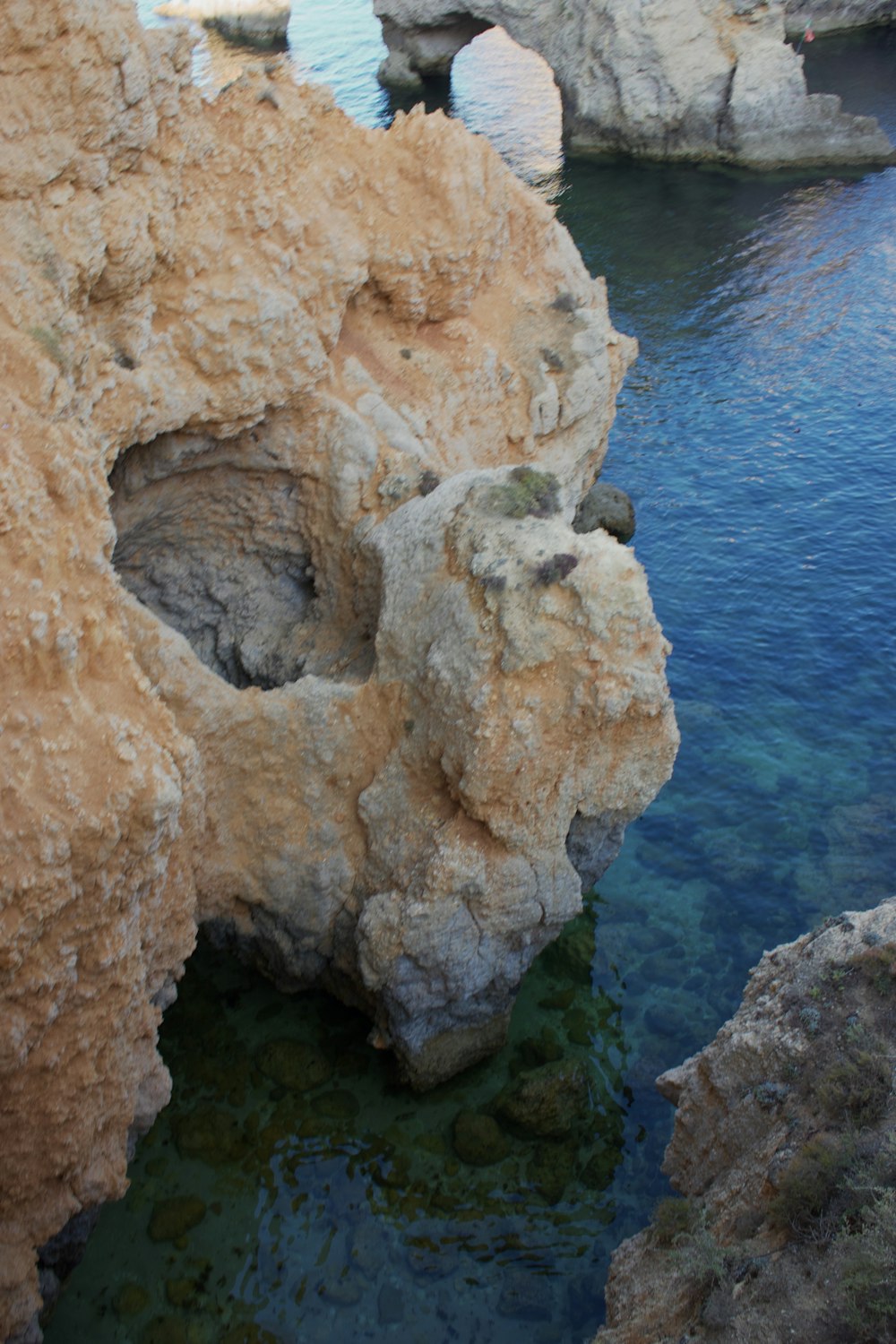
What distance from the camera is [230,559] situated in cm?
2036

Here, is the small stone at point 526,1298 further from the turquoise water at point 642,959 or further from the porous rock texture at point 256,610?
the porous rock texture at point 256,610

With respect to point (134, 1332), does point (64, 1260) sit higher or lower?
higher

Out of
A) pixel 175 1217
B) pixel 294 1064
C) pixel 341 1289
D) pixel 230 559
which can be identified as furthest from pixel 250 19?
pixel 341 1289

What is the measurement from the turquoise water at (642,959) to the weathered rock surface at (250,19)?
42565mm

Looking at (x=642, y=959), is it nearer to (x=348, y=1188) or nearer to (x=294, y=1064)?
(x=294, y=1064)

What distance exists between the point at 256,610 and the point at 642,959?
9.47m

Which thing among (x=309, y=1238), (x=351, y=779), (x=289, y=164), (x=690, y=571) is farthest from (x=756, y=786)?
(x=289, y=164)

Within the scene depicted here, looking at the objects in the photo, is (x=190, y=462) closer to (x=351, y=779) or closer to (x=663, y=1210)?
(x=351, y=779)

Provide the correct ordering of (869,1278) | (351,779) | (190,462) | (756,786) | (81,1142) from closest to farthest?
(869,1278), (81,1142), (351,779), (190,462), (756,786)

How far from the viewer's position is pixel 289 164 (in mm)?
18625

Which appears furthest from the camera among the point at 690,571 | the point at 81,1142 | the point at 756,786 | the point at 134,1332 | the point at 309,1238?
the point at 690,571

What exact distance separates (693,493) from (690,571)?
3847 millimetres

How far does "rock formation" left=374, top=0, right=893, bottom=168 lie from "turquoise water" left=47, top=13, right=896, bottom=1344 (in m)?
11.5

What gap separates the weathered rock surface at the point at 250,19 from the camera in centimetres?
7006
